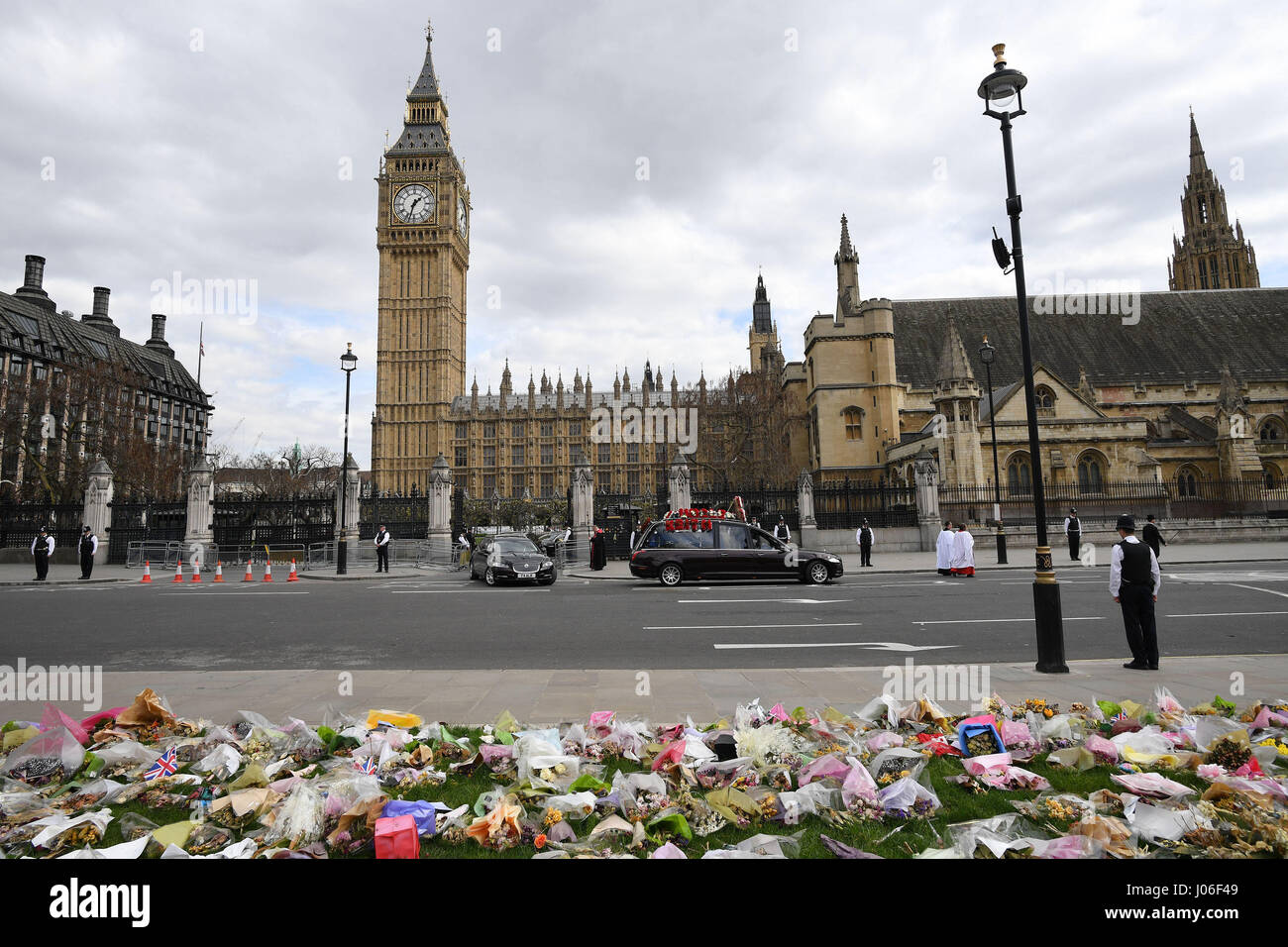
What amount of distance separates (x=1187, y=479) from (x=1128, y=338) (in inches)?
545

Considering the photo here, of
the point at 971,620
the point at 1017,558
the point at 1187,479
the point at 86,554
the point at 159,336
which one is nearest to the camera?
the point at 971,620

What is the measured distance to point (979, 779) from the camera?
347cm

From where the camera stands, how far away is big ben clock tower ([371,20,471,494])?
79.9 metres

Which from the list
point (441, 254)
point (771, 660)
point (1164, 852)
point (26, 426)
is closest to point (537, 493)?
point (441, 254)

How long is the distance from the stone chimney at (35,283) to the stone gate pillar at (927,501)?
91063mm

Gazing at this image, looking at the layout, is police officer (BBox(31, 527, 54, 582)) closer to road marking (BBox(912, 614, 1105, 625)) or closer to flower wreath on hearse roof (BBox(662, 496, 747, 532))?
flower wreath on hearse roof (BBox(662, 496, 747, 532))

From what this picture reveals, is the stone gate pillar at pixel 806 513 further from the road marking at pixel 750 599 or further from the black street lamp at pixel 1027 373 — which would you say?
the black street lamp at pixel 1027 373

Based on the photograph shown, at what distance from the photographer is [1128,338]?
45094 mm

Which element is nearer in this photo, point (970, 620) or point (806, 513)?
point (970, 620)

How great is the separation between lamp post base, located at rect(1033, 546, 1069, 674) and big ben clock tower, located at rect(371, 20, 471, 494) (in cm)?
7820

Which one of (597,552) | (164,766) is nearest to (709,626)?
(164,766)

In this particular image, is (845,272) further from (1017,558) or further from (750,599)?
(750,599)

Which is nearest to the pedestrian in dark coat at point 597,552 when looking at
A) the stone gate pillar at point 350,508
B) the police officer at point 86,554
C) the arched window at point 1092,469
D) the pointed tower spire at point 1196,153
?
the stone gate pillar at point 350,508

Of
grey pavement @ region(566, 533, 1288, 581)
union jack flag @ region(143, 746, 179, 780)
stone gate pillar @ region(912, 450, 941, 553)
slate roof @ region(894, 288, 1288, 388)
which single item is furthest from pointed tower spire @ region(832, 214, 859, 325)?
union jack flag @ region(143, 746, 179, 780)
